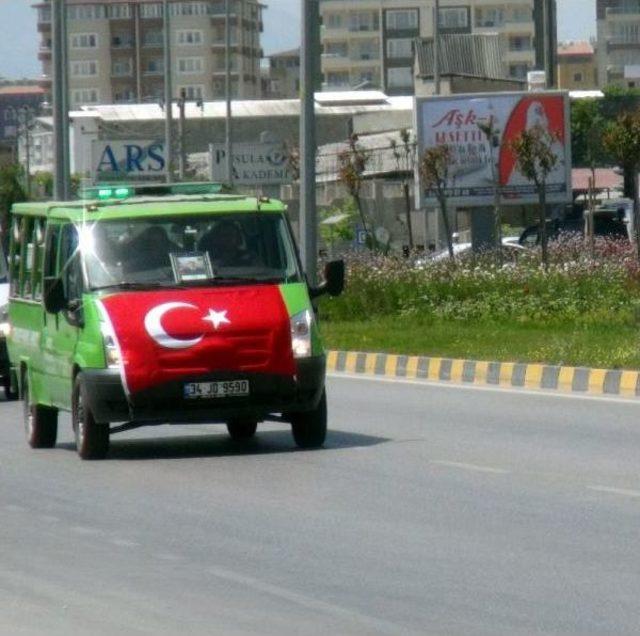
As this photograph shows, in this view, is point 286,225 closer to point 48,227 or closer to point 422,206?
point 48,227

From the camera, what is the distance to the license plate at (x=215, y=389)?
582 inches

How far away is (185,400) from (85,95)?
184 metres

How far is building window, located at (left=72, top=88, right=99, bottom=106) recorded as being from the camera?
7662 inches

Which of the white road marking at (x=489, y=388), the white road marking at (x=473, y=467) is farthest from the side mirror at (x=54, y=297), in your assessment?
the white road marking at (x=489, y=388)

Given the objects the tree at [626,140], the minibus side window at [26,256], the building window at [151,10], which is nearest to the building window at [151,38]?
the building window at [151,10]

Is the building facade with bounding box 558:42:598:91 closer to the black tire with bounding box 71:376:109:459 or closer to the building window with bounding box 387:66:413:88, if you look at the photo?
the building window with bounding box 387:66:413:88

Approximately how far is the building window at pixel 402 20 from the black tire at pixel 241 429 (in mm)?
156752

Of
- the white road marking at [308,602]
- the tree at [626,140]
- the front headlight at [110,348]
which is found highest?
the tree at [626,140]

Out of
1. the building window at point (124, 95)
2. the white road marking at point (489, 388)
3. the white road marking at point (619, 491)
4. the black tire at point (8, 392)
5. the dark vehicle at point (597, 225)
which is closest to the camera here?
the white road marking at point (619, 491)

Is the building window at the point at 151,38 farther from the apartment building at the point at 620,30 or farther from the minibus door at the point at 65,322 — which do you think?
the minibus door at the point at 65,322

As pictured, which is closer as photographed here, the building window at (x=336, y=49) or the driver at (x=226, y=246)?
the driver at (x=226, y=246)

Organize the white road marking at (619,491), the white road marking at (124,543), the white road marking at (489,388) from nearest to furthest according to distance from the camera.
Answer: the white road marking at (124,543)
the white road marking at (619,491)
the white road marking at (489,388)

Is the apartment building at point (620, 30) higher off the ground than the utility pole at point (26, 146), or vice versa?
the apartment building at point (620, 30)

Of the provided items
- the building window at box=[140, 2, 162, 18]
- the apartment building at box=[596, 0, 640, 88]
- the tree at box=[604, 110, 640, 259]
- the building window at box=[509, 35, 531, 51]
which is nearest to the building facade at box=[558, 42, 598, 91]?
the apartment building at box=[596, 0, 640, 88]
